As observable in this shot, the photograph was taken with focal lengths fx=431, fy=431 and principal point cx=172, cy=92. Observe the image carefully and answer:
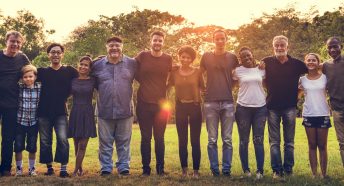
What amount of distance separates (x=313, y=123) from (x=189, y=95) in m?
2.29

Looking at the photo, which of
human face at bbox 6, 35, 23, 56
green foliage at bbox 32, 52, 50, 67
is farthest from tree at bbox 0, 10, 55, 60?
human face at bbox 6, 35, 23, 56

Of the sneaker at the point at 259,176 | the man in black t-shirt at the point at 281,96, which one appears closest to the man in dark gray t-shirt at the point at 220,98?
the sneaker at the point at 259,176

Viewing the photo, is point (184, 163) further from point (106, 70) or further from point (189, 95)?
point (106, 70)

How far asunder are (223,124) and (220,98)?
1.72ft

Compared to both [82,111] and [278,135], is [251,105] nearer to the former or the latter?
[278,135]

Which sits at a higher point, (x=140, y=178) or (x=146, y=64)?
(x=146, y=64)

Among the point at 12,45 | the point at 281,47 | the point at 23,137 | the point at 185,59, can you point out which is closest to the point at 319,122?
the point at 281,47

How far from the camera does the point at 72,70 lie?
Answer: 8.11 meters

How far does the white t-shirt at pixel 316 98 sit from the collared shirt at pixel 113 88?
326 cm

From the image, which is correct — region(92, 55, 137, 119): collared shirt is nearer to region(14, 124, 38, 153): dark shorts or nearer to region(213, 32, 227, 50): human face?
region(14, 124, 38, 153): dark shorts

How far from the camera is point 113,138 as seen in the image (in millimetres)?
8227

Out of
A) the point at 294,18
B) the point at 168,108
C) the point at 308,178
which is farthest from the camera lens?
the point at 294,18

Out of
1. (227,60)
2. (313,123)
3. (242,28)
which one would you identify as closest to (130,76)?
(227,60)

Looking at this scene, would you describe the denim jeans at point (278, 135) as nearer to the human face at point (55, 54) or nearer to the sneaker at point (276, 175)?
the sneaker at point (276, 175)
